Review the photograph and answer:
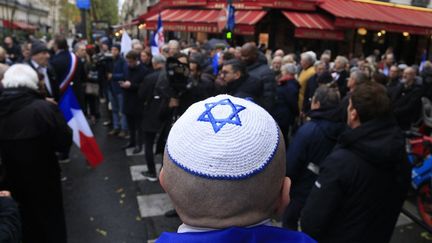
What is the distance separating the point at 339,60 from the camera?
7402 millimetres

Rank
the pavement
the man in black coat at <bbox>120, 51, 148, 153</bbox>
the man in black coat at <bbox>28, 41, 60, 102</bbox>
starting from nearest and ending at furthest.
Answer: the pavement
the man in black coat at <bbox>28, 41, 60, 102</bbox>
the man in black coat at <bbox>120, 51, 148, 153</bbox>

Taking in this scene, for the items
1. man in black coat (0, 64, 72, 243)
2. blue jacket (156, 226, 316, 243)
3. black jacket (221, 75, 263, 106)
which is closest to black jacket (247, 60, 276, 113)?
black jacket (221, 75, 263, 106)

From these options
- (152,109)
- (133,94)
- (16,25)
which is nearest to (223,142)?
(152,109)

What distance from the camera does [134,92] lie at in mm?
7004

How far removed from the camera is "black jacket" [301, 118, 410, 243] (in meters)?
2.29

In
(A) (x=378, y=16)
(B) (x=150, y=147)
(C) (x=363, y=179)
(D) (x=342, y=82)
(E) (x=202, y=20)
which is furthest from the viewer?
(E) (x=202, y=20)

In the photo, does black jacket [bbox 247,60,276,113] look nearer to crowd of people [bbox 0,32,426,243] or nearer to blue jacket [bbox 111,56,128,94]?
crowd of people [bbox 0,32,426,243]

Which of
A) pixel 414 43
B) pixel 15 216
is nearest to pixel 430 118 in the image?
pixel 15 216

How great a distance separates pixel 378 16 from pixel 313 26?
143 inches

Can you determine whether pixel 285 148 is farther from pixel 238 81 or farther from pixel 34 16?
pixel 34 16

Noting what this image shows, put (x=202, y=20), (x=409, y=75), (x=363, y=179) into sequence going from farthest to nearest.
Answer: (x=202, y=20) < (x=409, y=75) < (x=363, y=179)

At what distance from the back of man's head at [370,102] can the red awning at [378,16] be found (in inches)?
544

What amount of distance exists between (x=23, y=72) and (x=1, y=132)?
21.4 inches

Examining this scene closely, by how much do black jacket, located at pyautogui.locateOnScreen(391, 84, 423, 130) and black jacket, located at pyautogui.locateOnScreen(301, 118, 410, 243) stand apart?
4135mm
